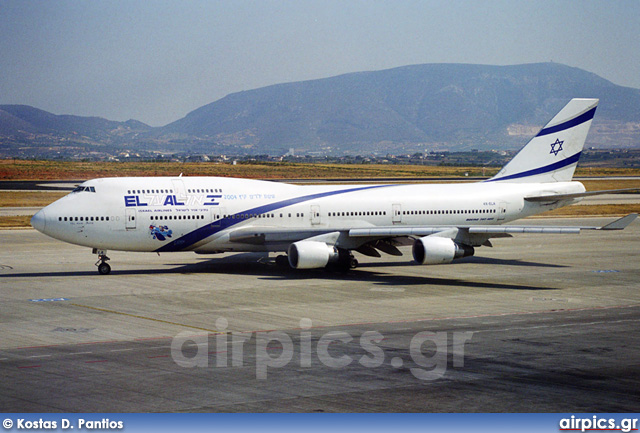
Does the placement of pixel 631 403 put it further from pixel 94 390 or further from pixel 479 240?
pixel 479 240

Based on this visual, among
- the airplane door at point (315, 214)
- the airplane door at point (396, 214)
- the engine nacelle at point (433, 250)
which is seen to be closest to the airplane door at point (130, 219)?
the airplane door at point (315, 214)

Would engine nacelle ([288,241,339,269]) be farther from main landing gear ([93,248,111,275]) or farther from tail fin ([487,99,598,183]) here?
tail fin ([487,99,598,183])

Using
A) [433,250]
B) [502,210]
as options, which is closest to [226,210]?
[433,250]

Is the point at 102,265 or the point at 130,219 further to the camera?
the point at 102,265

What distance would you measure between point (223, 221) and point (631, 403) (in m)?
27.5

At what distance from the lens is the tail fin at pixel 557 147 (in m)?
49.7

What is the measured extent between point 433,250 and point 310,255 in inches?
244

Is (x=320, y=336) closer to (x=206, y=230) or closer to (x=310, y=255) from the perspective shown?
(x=310, y=255)

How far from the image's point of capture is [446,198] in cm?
4741

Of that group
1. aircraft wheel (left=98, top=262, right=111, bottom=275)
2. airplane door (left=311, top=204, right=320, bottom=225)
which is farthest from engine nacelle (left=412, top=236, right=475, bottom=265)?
aircraft wheel (left=98, top=262, right=111, bottom=275)

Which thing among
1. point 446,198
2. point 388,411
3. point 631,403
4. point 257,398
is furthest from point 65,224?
point 631,403

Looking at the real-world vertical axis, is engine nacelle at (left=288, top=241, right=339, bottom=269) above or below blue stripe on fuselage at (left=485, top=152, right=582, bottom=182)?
below

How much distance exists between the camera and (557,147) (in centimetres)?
4978

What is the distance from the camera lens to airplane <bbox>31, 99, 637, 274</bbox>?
41.4 metres
